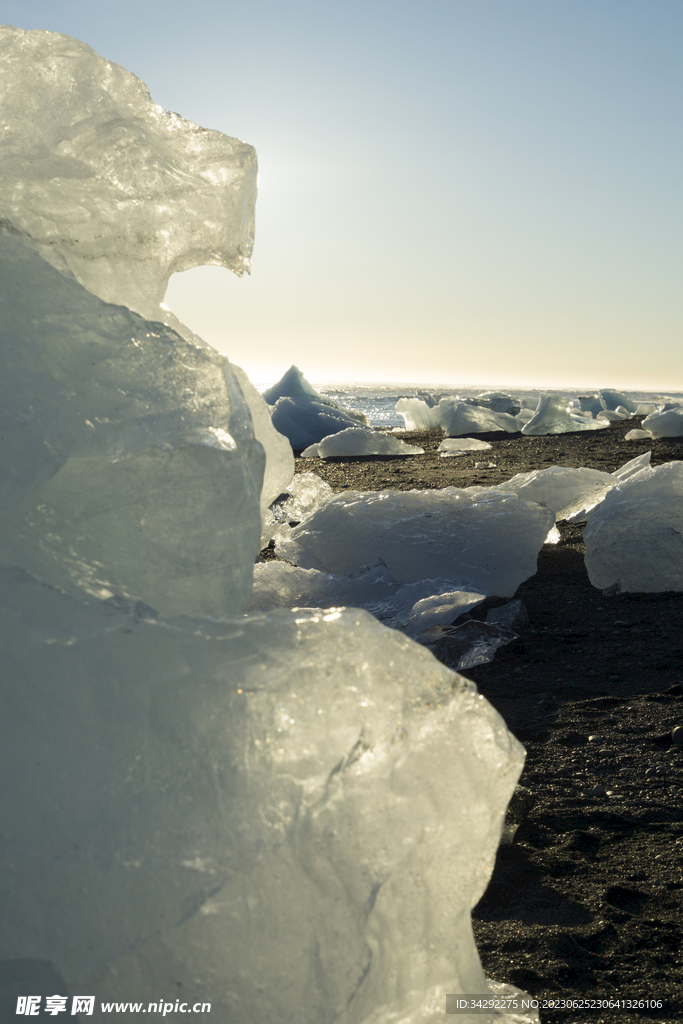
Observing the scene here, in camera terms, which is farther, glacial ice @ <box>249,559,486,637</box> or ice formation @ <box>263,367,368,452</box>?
ice formation @ <box>263,367,368,452</box>

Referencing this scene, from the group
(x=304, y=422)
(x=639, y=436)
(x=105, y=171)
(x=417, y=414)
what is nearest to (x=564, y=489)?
(x=105, y=171)

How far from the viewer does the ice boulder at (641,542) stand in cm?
321

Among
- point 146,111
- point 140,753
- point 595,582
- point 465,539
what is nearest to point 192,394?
point 146,111

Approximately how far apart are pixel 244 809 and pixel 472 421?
36.0ft

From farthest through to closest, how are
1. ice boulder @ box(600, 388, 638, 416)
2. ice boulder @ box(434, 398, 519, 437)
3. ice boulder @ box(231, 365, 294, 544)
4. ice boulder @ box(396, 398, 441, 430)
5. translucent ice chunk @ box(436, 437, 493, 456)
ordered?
1. ice boulder @ box(600, 388, 638, 416)
2. ice boulder @ box(396, 398, 441, 430)
3. ice boulder @ box(434, 398, 519, 437)
4. translucent ice chunk @ box(436, 437, 493, 456)
5. ice boulder @ box(231, 365, 294, 544)

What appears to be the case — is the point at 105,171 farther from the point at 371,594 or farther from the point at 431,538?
the point at 431,538

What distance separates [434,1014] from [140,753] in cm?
55

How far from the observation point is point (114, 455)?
1.39 m

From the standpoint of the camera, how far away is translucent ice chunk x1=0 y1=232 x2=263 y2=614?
50.8 inches

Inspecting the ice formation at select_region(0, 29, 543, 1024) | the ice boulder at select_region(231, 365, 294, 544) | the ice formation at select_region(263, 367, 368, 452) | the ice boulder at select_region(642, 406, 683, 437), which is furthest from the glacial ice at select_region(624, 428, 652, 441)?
the ice formation at select_region(0, 29, 543, 1024)

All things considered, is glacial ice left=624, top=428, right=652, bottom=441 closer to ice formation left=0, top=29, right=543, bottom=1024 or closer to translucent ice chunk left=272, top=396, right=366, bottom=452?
translucent ice chunk left=272, top=396, right=366, bottom=452

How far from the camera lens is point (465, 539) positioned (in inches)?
134

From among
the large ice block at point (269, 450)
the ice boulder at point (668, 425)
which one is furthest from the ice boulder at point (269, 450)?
the ice boulder at point (668, 425)

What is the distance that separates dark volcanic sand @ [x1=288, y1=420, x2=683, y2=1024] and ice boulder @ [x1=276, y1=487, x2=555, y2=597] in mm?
224
